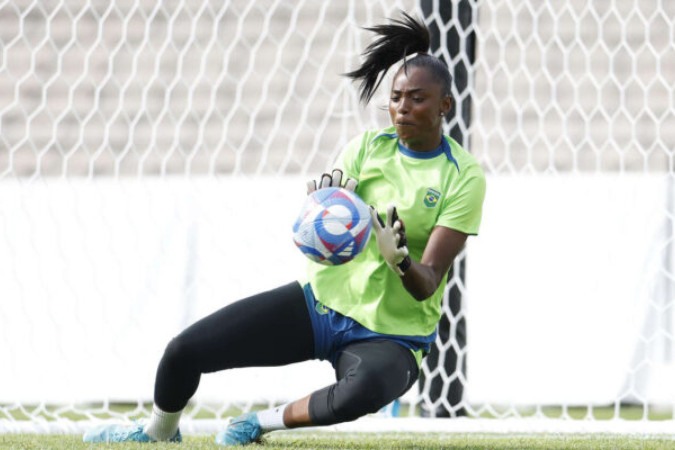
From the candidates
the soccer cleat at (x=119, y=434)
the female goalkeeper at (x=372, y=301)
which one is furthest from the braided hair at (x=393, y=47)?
the soccer cleat at (x=119, y=434)

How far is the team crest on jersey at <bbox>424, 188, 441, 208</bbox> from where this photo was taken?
386 cm

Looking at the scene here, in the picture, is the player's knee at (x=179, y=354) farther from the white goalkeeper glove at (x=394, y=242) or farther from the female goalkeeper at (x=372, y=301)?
the white goalkeeper glove at (x=394, y=242)

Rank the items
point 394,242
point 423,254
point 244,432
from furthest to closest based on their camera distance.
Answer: point 244,432, point 423,254, point 394,242

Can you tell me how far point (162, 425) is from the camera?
4070mm

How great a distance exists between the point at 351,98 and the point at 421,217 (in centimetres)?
258

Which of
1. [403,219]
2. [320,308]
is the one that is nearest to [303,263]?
[320,308]

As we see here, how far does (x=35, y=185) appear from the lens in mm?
6176

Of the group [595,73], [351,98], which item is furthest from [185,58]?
[595,73]

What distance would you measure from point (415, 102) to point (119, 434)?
5.69ft

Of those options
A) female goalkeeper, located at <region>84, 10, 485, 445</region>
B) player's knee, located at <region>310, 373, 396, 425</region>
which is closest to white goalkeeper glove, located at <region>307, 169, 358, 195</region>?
female goalkeeper, located at <region>84, 10, 485, 445</region>

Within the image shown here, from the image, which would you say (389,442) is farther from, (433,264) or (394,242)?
(394,242)

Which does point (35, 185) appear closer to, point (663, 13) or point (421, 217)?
point (421, 217)

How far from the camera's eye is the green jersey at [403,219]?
383cm

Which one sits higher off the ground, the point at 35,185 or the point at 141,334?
the point at 35,185
